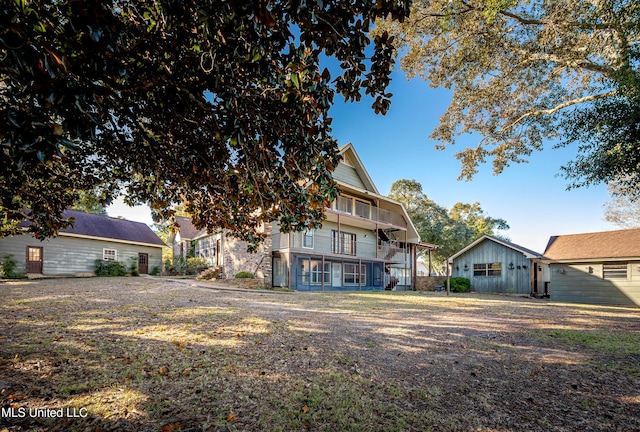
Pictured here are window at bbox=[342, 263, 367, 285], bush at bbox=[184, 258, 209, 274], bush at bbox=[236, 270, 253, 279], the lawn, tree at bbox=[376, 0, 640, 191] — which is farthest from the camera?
bush at bbox=[184, 258, 209, 274]

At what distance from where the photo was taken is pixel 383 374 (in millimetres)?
4320

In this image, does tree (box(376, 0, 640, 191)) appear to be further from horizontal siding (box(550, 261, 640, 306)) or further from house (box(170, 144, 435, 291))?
horizontal siding (box(550, 261, 640, 306))

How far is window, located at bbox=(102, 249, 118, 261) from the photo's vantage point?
23.7m

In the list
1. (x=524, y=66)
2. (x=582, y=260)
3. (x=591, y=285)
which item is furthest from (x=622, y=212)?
(x=524, y=66)

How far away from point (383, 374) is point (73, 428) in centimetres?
343

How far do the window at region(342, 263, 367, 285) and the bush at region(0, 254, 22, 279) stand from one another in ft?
66.8

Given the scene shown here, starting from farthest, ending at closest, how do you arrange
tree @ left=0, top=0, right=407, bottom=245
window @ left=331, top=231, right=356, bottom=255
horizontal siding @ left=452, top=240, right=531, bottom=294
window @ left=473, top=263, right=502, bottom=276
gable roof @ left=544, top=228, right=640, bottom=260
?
window @ left=473, top=263, right=502, bottom=276 → horizontal siding @ left=452, top=240, right=531, bottom=294 → window @ left=331, top=231, right=356, bottom=255 → gable roof @ left=544, top=228, right=640, bottom=260 → tree @ left=0, top=0, right=407, bottom=245

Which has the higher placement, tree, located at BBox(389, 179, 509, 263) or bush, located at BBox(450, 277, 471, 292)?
tree, located at BBox(389, 179, 509, 263)

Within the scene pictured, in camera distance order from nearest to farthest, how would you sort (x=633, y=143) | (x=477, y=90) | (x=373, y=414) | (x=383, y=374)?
(x=373, y=414)
(x=383, y=374)
(x=633, y=143)
(x=477, y=90)

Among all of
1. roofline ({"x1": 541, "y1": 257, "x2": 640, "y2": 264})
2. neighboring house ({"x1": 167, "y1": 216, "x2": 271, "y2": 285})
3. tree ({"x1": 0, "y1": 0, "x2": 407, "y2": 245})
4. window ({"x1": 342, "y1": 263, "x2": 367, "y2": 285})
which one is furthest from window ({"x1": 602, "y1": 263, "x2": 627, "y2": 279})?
tree ({"x1": 0, "y1": 0, "x2": 407, "y2": 245})

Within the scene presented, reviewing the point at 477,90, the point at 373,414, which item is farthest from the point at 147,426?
the point at 477,90

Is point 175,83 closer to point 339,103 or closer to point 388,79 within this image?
point 388,79

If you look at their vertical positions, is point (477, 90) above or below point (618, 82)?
above

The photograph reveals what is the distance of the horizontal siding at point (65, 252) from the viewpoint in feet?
63.8
